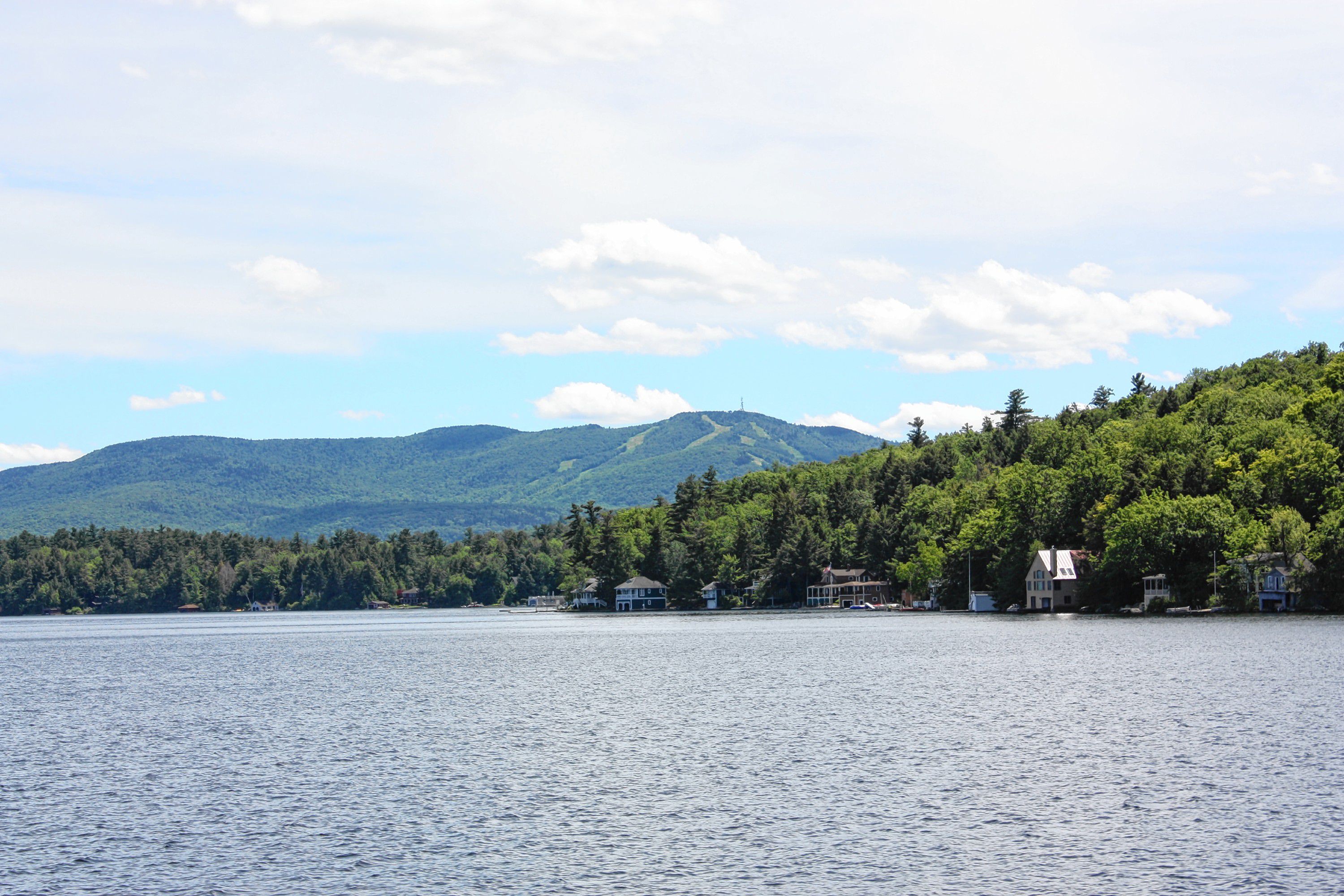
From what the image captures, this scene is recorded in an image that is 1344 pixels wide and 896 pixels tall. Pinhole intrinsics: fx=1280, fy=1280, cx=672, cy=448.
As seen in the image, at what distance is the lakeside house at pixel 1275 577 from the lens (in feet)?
393

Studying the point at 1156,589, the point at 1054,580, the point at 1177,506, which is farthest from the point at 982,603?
the point at 1177,506

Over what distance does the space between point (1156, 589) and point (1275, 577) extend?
14908mm

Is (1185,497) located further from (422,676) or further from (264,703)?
(264,703)

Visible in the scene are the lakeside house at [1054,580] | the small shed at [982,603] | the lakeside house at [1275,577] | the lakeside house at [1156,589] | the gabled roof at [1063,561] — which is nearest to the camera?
the lakeside house at [1275,577]

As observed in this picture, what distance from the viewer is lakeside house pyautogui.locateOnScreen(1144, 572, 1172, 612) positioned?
5290 inches

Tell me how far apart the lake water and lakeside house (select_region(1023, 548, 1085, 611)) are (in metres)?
70.7

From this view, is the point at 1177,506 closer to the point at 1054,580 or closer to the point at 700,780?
the point at 1054,580

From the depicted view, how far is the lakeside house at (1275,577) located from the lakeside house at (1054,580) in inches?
1074

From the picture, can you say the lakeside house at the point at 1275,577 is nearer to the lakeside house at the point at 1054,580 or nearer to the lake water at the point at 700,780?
the lakeside house at the point at 1054,580

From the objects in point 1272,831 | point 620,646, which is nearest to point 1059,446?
point 620,646

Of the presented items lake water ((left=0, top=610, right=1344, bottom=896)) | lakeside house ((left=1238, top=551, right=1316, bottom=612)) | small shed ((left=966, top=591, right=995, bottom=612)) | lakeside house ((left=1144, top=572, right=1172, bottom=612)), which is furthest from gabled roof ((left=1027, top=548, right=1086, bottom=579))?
lake water ((left=0, top=610, right=1344, bottom=896))

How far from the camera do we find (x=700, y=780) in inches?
1512

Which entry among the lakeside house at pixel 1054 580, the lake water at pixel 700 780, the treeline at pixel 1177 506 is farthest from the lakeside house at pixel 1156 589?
the lake water at pixel 700 780

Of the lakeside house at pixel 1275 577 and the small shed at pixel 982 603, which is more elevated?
the lakeside house at pixel 1275 577
